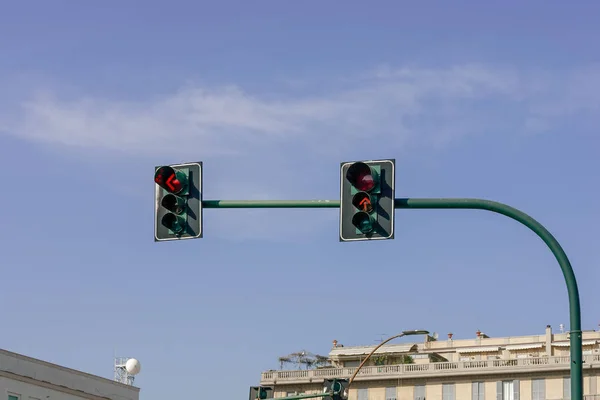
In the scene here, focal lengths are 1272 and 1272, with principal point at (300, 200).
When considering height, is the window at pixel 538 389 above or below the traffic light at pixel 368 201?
above

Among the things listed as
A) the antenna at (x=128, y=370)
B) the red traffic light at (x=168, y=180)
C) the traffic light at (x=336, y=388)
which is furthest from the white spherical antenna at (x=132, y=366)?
the red traffic light at (x=168, y=180)

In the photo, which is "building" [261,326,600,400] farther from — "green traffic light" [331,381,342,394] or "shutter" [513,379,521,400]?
"green traffic light" [331,381,342,394]

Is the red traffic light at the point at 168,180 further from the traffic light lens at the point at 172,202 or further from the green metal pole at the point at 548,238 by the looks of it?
the green metal pole at the point at 548,238

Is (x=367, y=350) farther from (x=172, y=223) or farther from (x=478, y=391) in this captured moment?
(x=172, y=223)

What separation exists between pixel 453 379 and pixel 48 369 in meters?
32.8

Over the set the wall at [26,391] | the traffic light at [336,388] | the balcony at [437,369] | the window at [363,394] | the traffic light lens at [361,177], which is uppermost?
the balcony at [437,369]

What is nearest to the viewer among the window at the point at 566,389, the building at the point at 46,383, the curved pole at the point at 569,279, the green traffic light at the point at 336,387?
the curved pole at the point at 569,279

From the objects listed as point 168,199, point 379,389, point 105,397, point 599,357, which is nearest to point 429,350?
point 379,389

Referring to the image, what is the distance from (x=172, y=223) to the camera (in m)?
19.9

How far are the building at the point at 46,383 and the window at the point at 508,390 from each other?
27.5m

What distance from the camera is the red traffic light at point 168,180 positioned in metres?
20.0

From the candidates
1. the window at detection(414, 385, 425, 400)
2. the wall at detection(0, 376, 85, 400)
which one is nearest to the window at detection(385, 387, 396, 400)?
the window at detection(414, 385, 425, 400)

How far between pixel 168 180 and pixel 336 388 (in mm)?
13694

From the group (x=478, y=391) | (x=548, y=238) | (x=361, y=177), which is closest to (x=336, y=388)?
(x=361, y=177)
